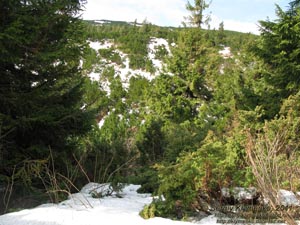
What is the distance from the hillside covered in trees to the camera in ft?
16.7

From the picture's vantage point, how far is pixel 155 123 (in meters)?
11.7

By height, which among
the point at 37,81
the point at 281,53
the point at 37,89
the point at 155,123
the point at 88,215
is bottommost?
the point at 88,215

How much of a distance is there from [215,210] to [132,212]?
1.16m

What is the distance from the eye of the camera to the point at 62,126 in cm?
750

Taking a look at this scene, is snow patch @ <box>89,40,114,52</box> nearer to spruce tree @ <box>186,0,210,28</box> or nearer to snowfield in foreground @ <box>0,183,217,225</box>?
spruce tree @ <box>186,0,210,28</box>

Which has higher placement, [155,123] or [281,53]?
[281,53]

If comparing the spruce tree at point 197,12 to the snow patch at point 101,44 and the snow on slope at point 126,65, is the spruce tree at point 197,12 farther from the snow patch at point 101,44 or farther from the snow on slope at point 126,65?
the snow patch at point 101,44

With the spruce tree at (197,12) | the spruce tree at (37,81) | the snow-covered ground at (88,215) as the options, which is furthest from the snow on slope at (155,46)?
the snow-covered ground at (88,215)

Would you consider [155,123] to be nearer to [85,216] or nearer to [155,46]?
[85,216]

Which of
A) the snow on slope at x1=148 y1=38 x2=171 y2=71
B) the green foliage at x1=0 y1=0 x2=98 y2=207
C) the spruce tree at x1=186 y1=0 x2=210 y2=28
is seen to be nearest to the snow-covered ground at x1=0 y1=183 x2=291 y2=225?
the green foliage at x1=0 y1=0 x2=98 y2=207

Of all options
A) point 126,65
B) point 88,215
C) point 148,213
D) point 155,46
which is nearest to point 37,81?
point 88,215

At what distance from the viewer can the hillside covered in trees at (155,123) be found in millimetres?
5086

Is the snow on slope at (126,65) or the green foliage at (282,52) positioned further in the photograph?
the snow on slope at (126,65)

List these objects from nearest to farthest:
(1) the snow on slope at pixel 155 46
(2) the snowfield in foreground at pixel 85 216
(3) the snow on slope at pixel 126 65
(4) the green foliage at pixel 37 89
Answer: (2) the snowfield in foreground at pixel 85 216
(4) the green foliage at pixel 37 89
(3) the snow on slope at pixel 126 65
(1) the snow on slope at pixel 155 46
